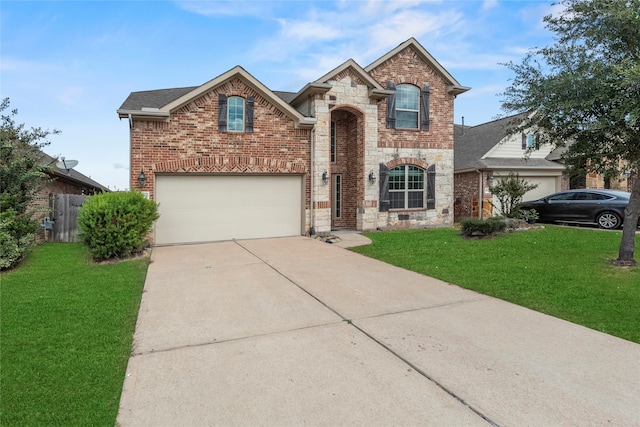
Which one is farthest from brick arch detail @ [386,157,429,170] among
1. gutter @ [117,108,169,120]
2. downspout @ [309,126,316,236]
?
gutter @ [117,108,169,120]

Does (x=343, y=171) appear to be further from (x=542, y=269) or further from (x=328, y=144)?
(x=542, y=269)

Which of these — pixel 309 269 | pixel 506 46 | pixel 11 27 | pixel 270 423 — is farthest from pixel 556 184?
pixel 11 27

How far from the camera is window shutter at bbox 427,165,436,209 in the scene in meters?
15.3

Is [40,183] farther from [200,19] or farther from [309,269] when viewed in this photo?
[309,269]

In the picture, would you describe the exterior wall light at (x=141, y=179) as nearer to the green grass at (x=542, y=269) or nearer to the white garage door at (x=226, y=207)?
the white garage door at (x=226, y=207)

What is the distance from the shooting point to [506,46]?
413 inches

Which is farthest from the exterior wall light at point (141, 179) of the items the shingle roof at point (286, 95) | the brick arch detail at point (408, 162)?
the brick arch detail at point (408, 162)

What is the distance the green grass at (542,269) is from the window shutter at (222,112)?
5.94 m

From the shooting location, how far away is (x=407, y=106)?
49.5ft

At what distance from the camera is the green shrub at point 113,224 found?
28.9 ft

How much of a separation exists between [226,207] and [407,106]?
8.26 meters

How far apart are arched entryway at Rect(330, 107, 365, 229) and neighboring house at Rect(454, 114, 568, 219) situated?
640 centimetres

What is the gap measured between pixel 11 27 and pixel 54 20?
0.89 meters

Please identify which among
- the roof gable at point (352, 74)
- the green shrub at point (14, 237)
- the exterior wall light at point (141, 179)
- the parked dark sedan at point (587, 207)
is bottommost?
the green shrub at point (14, 237)
